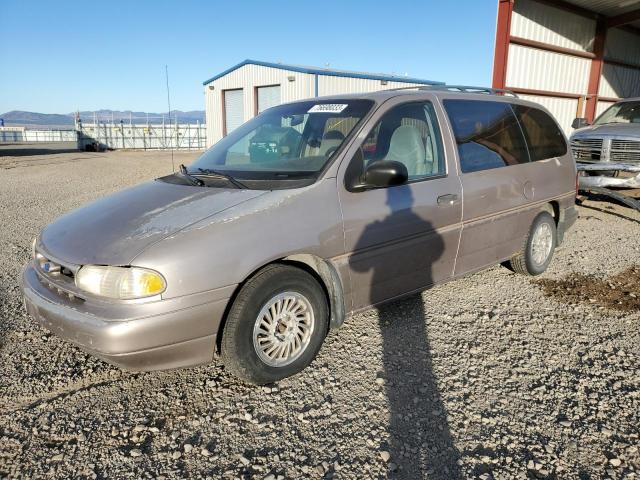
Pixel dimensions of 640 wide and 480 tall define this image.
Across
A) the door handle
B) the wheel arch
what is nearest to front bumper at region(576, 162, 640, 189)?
the door handle

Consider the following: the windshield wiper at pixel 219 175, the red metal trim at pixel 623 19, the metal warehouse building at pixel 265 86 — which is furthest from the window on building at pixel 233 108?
the windshield wiper at pixel 219 175

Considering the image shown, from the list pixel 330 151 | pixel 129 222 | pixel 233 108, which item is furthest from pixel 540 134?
pixel 233 108

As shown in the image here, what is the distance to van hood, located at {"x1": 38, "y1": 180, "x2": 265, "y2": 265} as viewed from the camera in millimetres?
2701

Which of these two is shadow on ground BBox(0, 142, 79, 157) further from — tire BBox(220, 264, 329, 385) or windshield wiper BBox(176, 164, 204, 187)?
tire BBox(220, 264, 329, 385)

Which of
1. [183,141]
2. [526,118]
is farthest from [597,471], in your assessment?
[183,141]

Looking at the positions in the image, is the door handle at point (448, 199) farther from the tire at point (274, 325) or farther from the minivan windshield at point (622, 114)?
the minivan windshield at point (622, 114)

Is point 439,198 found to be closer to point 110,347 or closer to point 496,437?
point 496,437

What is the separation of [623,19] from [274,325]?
15.8 meters

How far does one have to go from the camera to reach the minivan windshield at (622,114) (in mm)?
9625

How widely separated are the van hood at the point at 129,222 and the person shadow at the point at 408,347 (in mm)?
1011

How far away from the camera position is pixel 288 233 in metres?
2.93

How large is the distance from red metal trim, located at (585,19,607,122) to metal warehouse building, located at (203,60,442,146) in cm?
584

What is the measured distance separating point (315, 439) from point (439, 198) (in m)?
2.05

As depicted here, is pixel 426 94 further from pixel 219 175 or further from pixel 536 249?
pixel 536 249
